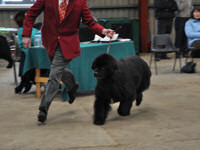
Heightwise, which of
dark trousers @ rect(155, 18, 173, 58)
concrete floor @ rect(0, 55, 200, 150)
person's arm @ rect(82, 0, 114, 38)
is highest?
person's arm @ rect(82, 0, 114, 38)

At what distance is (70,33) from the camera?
4.29m

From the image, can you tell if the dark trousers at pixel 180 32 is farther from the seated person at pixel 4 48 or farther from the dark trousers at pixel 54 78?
the dark trousers at pixel 54 78

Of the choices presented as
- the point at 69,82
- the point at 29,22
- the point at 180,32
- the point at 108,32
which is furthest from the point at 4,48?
the point at 180,32

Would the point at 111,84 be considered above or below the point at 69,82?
above

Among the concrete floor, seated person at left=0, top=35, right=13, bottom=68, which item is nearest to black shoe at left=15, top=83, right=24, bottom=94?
the concrete floor

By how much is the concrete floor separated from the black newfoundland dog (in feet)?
0.49

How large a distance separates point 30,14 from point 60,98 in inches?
74.0

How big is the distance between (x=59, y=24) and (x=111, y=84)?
33.9 inches

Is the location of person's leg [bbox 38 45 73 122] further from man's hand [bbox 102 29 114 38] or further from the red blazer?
man's hand [bbox 102 29 114 38]

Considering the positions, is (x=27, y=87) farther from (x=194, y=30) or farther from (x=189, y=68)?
(x=194, y=30)

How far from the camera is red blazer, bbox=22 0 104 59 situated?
13.8 ft

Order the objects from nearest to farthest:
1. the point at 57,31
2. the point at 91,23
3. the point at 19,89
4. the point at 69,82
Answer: the point at 57,31, the point at 91,23, the point at 69,82, the point at 19,89

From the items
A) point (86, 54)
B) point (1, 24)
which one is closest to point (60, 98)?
point (86, 54)

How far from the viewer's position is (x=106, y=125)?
4.14 metres
